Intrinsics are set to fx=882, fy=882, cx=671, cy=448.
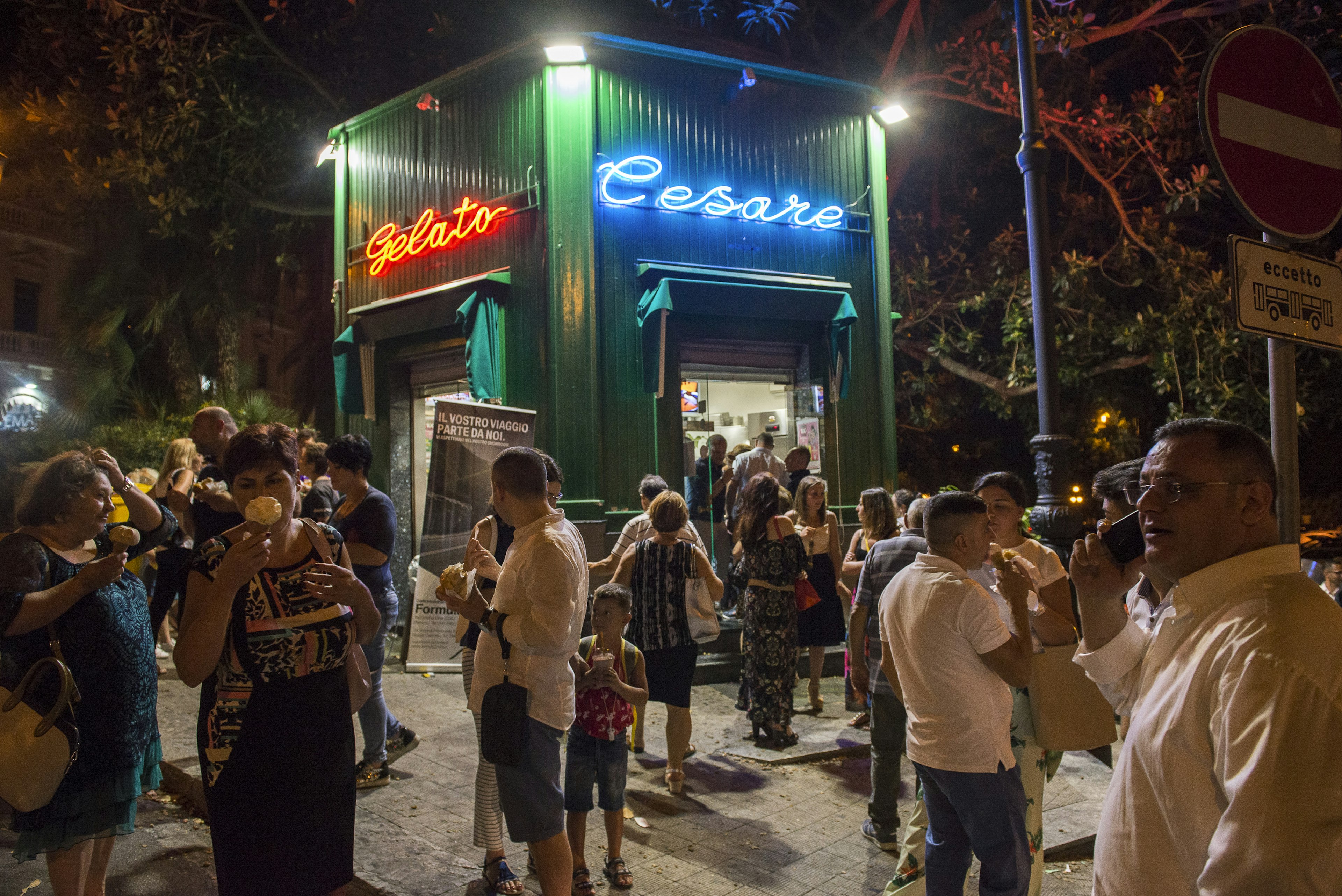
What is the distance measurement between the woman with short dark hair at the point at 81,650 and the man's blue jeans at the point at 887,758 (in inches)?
140

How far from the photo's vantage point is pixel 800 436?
1064 cm

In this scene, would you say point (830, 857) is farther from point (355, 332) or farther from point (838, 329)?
point (355, 332)

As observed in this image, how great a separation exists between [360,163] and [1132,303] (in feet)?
40.4

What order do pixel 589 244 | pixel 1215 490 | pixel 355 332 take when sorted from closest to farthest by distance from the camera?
pixel 1215 490 < pixel 589 244 < pixel 355 332

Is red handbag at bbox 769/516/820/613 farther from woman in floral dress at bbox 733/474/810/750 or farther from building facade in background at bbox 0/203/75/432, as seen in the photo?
building facade in background at bbox 0/203/75/432

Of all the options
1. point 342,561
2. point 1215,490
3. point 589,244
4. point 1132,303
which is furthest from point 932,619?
point 1132,303

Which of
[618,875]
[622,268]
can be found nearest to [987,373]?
[622,268]

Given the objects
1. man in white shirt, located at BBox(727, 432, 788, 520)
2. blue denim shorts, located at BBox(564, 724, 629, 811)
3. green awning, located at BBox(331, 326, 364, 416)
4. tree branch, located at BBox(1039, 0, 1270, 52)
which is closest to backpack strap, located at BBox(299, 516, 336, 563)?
blue denim shorts, located at BBox(564, 724, 629, 811)

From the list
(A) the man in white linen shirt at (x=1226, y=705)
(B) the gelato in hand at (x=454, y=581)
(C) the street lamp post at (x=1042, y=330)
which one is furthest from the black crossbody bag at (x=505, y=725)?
(C) the street lamp post at (x=1042, y=330)

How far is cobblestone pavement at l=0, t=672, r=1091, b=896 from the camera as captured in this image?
4410mm

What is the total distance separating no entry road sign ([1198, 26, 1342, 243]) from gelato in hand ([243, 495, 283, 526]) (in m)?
3.40

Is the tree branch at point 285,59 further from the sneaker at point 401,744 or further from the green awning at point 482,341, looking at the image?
the sneaker at point 401,744

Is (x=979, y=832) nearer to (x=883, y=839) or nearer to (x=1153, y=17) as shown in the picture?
(x=883, y=839)

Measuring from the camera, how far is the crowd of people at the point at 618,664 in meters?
1.59
